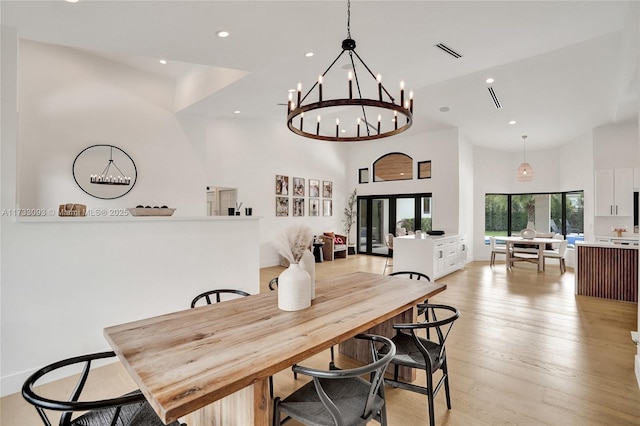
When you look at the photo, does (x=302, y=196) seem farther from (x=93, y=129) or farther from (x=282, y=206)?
(x=93, y=129)

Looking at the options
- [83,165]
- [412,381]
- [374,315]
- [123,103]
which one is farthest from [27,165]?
[412,381]

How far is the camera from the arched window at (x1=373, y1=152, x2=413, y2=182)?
8.89 m

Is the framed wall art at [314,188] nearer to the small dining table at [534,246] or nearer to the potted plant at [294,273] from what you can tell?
the small dining table at [534,246]

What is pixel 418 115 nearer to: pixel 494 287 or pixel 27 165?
pixel 494 287

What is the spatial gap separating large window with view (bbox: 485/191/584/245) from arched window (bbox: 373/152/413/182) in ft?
7.75

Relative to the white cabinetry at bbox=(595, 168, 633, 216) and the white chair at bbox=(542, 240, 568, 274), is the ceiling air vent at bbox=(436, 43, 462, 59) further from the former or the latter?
the white chair at bbox=(542, 240, 568, 274)

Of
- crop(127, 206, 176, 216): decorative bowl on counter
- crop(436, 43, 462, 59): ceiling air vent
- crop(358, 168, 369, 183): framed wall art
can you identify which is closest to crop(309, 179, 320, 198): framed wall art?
crop(358, 168, 369, 183): framed wall art

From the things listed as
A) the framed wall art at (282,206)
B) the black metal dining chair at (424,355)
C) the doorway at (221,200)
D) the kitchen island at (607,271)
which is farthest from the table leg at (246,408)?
the framed wall art at (282,206)

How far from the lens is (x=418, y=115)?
7152 millimetres

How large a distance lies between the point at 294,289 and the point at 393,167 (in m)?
7.87

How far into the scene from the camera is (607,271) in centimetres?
502

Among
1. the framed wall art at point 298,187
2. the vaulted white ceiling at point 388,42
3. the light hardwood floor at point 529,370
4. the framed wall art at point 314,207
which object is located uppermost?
the vaulted white ceiling at point 388,42

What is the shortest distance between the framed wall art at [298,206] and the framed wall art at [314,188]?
0.42 meters

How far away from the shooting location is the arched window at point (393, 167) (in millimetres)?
8891
